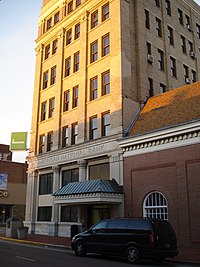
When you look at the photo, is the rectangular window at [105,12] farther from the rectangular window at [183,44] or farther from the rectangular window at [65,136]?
the rectangular window at [65,136]

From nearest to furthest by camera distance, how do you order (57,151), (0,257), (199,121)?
(0,257) → (199,121) → (57,151)

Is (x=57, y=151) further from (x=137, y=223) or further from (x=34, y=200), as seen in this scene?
(x=137, y=223)

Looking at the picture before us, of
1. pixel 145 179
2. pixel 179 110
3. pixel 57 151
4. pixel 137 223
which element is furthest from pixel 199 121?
pixel 57 151

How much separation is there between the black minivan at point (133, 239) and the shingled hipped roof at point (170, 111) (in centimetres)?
842

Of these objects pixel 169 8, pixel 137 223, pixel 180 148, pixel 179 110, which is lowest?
pixel 137 223

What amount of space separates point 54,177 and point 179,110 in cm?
1356

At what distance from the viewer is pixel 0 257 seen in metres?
14.7

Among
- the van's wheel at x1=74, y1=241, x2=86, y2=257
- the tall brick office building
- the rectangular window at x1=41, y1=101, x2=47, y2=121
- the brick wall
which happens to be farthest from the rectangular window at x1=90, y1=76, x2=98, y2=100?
the van's wheel at x1=74, y1=241, x2=86, y2=257

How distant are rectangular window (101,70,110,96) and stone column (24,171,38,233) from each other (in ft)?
37.7

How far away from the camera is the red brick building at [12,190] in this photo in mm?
52375

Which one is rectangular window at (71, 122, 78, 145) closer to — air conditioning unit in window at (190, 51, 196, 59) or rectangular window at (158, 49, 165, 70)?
rectangular window at (158, 49, 165, 70)

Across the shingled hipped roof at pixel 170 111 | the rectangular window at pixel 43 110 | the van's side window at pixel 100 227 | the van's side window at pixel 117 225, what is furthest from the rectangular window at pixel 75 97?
the van's side window at pixel 117 225

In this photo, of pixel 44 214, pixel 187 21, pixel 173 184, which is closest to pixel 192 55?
pixel 187 21

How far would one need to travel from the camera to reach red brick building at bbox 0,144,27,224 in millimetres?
52375
